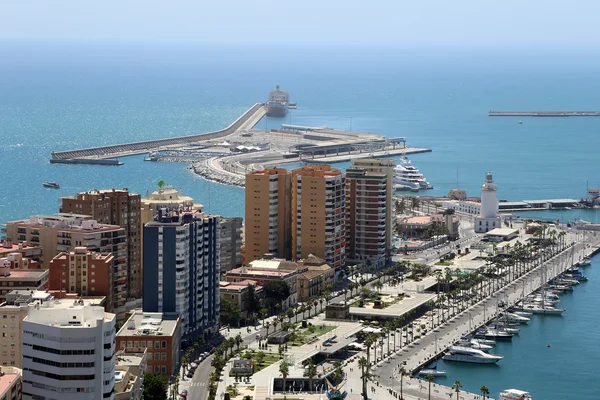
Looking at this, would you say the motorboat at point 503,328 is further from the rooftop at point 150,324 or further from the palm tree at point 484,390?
the rooftop at point 150,324

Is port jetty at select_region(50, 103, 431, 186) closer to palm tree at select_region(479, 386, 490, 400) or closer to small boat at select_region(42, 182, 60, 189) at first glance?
small boat at select_region(42, 182, 60, 189)

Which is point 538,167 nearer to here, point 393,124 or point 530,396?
point 393,124

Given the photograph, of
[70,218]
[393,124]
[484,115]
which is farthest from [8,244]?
[484,115]

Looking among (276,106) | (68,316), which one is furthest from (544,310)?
(276,106)

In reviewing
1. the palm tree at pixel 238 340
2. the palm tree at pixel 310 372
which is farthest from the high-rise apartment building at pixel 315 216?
the palm tree at pixel 310 372

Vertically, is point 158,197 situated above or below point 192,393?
above

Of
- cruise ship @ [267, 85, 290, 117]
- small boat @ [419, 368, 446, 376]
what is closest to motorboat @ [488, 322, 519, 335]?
small boat @ [419, 368, 446, 376]

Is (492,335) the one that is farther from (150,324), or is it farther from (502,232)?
(502,232)
